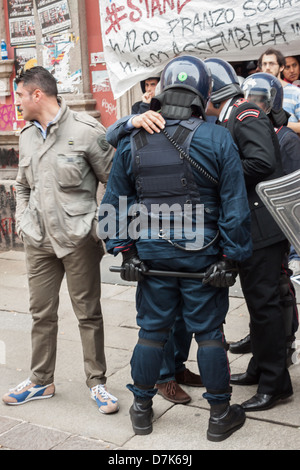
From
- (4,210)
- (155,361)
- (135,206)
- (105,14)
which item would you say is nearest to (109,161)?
(135,206)

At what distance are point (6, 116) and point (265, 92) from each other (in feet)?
18.8

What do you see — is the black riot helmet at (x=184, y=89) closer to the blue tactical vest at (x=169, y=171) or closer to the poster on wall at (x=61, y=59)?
the blue tactical vest at (x=169, y=171)

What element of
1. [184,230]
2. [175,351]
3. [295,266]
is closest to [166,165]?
[184,230]

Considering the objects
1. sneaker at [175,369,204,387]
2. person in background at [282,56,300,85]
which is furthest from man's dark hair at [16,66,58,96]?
person in background at [282,56,300,85]

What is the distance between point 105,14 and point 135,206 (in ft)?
14.1

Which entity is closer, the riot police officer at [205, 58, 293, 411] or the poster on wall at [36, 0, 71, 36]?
the riot police officer at [205, 58, 293, 411]

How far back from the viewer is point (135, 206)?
3.55m

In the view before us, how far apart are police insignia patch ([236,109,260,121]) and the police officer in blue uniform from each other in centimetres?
34

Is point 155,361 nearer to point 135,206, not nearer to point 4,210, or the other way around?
point 135,206

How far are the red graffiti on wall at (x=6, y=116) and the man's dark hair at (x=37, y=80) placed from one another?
16.8 ft

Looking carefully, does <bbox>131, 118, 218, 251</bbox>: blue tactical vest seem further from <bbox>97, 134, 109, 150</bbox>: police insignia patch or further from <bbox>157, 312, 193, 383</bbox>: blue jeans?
<bbox>157, 312, 193, 383</bbox>: blue jeans

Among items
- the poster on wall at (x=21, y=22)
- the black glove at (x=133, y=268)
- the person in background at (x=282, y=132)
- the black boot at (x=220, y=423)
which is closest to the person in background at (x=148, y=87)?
the poster on wall at (x=21, y=22)

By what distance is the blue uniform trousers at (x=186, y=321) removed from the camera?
11.3 ft

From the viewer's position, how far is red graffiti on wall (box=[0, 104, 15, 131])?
29.3 feet
